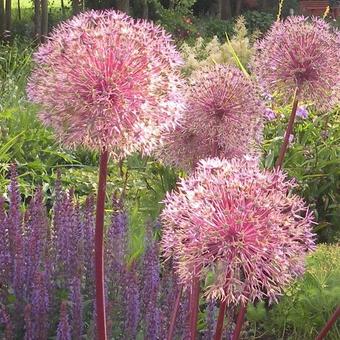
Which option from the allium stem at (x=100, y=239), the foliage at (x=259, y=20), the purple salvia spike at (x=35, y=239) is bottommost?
the purple salvia spike at (x=35, y=239)

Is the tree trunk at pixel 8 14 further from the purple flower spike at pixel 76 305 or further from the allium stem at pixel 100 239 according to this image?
the allium stem at pixel 100 239

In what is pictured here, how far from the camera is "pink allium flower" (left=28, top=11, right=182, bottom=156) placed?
5.28 feet

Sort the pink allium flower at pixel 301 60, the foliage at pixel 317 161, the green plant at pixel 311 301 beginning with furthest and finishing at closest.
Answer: the foliage at pixel 317 161 < the green plant at pixel 311 301 < the pink allium flower at pixel 301 60

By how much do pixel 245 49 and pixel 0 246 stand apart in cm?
602

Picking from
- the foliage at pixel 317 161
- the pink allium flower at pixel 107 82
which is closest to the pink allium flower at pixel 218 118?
the pink allium flower at pixel 107 82

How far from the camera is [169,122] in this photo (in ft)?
5.74

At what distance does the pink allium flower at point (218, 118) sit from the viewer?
7.31 ft

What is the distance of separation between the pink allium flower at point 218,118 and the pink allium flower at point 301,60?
0.12 m

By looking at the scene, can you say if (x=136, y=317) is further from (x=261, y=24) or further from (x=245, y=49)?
(x=261, y=24)

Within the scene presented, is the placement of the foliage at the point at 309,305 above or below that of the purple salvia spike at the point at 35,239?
below

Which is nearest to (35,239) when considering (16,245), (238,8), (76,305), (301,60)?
(16,245)

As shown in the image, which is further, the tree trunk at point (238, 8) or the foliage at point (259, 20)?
the tree trunk at point (238, 8)

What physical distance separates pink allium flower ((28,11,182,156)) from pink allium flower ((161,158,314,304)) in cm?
18

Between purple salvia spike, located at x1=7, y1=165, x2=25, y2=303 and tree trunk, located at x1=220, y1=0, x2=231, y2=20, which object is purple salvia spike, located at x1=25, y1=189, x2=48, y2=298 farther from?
tree trunk, located at x1=220, y1=0, x2=231, y2=20
